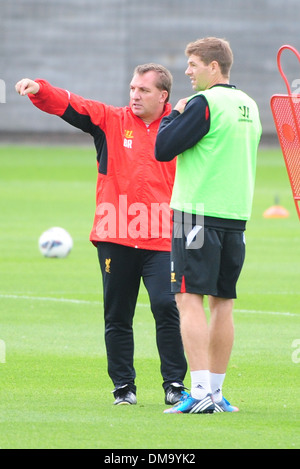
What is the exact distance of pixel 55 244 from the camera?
15641mm

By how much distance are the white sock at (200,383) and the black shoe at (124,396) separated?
0.71 metres

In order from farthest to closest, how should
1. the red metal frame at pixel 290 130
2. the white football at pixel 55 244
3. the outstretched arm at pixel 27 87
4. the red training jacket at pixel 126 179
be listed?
the white football at pixel 55 244
the red training jacket at pixel 126 179
the outstretched arm at pixel 27 87
the red metal frame at pixel 290 130

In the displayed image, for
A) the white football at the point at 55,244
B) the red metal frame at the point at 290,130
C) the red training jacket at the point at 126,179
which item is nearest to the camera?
the red metal frame at the point at 290,130

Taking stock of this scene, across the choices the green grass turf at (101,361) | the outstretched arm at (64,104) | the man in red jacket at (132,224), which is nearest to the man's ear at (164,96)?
the man in red jacket at (132,224)

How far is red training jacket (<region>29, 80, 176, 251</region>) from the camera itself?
6871mm

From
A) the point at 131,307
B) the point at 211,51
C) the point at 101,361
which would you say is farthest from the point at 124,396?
the point at 211,51

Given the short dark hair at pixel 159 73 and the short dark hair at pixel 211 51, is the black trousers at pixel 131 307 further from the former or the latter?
the short dark hair at pixel 211 51

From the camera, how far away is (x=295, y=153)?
257 inches

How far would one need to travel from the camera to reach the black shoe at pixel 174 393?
6.77 meters

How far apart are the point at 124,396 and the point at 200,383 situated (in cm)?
84

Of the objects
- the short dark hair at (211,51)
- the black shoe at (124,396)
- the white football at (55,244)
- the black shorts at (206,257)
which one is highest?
the white football at (55,244)

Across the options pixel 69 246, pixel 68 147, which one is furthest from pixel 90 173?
pixel 69 246

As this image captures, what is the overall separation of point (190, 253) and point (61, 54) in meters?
38.3

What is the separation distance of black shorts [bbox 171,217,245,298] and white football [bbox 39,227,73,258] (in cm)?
949
